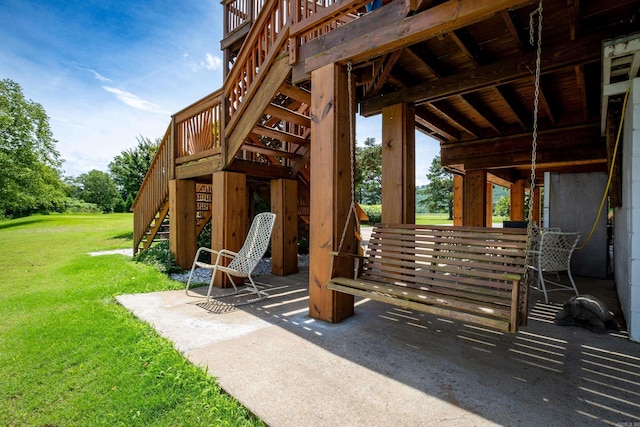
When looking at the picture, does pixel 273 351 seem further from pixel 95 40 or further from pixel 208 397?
pixel 95 40

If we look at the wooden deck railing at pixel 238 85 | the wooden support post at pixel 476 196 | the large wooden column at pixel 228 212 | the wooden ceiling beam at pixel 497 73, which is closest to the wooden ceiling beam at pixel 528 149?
the wooden support post at pixel 476 196

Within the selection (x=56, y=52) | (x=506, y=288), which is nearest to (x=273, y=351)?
(x=506, y=288)

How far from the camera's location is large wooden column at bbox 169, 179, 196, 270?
5.72m

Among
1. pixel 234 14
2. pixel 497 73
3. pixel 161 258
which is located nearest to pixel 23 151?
pixel 234 14

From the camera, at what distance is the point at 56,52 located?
35.6 feet

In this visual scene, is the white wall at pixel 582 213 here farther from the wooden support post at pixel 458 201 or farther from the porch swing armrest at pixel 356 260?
the porch swing armrest at pixel 356 260

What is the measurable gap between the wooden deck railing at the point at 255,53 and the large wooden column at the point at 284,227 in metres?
1.48

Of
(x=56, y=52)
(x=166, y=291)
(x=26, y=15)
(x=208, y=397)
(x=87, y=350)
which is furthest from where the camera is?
(x=56, y=52)

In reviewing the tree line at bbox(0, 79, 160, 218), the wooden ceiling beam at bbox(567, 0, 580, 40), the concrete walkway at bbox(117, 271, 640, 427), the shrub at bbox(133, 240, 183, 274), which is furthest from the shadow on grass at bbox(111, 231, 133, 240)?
the wooden ceiling beam at bbox(567, 0, 580, 40)

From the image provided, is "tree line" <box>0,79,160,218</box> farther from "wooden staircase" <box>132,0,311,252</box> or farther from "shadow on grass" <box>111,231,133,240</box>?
"wooden staircase" <box>132,0,311,252</box>

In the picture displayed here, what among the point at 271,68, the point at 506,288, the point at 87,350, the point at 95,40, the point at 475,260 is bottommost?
the point at 87,350

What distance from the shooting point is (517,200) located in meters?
10.4

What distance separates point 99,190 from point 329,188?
43.3 meters

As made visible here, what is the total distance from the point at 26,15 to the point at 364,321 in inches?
495
